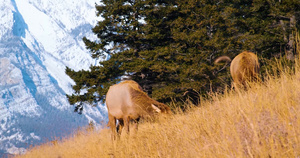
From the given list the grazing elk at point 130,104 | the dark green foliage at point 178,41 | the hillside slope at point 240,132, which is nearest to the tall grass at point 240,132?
the hillside slope at point 240,132

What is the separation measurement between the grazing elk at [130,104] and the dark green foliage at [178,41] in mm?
8943

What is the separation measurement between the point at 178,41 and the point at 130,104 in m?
13.7

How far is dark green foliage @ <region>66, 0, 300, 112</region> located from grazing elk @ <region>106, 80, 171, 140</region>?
8943 mm

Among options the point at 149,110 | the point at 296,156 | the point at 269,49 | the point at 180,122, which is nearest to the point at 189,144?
the point at 180,122

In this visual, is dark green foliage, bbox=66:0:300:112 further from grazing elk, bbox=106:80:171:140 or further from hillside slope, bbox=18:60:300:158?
hillside slope, bbox=18:60:300:158

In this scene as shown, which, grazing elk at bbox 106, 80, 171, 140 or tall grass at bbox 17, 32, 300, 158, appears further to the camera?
grazing elk at bbox 106, 80, 171, 140

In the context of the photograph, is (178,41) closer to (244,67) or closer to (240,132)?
(244,67)

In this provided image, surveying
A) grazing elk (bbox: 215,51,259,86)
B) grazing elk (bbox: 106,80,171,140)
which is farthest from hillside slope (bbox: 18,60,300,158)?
grazing elk (bbox: 215,51,259,86)

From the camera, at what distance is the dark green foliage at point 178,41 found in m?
15.4

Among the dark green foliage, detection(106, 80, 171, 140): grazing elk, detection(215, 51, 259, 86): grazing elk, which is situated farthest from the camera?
the dark green foliage

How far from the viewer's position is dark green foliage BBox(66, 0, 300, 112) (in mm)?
15430

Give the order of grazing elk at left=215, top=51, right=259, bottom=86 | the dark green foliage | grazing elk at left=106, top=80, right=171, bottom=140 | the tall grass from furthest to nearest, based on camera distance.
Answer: the dark green foliage
grazing elk at left=215, top=51, right=259, bottom=86
grazing elk at left=106, top=80, right=171, bottom=140
the tall grass

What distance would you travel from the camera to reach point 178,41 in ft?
61.6

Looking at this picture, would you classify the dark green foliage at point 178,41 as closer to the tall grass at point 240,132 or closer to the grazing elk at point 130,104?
the grazing elk at point 130,104
